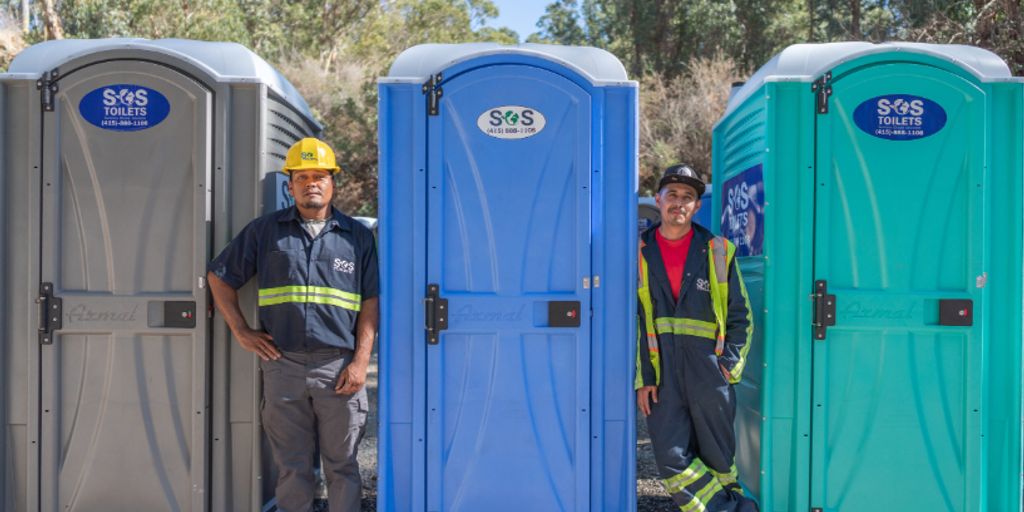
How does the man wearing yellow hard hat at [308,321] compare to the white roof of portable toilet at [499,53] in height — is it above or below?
below

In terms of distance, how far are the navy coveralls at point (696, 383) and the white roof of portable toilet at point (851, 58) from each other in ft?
2.85

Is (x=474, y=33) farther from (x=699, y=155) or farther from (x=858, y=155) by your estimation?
(x=858, y=155)

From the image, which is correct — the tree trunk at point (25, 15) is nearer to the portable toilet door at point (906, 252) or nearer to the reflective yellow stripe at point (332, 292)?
the reflective yellow stripe at point (332, 292)

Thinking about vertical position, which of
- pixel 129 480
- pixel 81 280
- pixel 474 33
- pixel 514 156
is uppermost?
pixel 474 33

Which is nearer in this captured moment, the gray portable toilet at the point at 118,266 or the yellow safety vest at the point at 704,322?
the yellow safety vest at the point at 704,322

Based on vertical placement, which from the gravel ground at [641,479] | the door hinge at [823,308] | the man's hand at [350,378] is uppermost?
the door hinge at [823,308]

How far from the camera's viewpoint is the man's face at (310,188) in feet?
12.4

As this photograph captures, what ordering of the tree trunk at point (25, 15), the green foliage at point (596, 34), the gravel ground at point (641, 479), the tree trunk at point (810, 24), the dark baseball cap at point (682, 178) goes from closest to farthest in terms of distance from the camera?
the dark baseball cap at point (682, 178), the gravel ground at point (641, 479), the green foliage at point (596, 34), the tree trunk at point (25, 15), the tree trunk at point (810, 24)

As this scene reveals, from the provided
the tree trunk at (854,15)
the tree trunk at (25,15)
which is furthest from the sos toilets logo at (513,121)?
the tree trunk at (25,15)

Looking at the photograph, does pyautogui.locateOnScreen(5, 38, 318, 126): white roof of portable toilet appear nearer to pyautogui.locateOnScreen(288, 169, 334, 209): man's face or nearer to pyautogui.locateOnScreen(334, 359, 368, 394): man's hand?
pyautogui.locateOnScreen(288, 169, 334, 209): man's face

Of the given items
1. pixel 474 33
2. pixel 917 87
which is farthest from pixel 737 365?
pixel 474 33

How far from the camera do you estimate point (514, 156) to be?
381 centimetres

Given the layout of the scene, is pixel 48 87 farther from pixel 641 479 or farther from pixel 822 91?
pixel 641 479

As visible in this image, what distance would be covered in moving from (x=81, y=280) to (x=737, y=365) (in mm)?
3105
